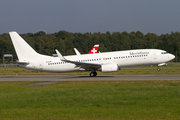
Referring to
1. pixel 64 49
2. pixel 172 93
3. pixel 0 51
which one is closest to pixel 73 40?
pixel 64 49

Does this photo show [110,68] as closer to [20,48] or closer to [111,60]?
[111,60]

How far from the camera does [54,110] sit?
440 inches

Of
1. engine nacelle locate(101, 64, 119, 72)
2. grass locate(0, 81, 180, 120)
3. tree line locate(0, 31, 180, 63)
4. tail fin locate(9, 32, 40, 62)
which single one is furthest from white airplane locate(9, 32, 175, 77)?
tree line locate(0, 31, 180, 63)

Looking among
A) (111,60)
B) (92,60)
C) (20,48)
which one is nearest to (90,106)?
(111,60)

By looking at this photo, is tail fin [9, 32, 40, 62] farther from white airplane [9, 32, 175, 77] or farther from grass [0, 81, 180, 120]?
grass [0, 81, 180, 120]

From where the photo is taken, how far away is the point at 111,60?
32781 mm

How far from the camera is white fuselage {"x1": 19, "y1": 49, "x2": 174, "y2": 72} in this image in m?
32.7

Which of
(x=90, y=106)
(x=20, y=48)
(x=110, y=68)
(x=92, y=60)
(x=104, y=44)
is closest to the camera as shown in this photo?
(x=90, y=106)

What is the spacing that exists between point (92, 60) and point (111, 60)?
108 inches

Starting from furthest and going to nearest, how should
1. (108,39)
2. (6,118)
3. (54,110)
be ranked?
(108,39)
(54,110)
(6,118)

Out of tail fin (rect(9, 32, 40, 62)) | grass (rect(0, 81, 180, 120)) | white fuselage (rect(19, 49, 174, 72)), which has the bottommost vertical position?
grass (rect(0, 81, 180, 120))

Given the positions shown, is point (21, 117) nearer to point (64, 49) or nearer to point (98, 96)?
point (98, 96)

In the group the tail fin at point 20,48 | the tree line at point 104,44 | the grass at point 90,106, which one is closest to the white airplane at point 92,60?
the tail fin at point 20,48

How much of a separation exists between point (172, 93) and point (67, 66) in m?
19.8
